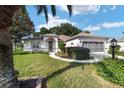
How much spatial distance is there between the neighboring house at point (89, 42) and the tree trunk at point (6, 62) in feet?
26.8

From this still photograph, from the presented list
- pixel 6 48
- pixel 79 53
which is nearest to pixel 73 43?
pixel 79 53

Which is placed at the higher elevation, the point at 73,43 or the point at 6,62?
the point at 73,43

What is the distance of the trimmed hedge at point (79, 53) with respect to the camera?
541 inches

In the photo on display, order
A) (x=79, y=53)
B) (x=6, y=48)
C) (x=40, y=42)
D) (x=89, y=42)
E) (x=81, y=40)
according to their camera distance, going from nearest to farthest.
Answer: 1. (x=6, y=48)
2. (x=79, y=53)
3. (x=89, y=42)
4. (x=81, y=40)
5. (x=40, y=42)

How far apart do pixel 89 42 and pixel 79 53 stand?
1165 millimetres

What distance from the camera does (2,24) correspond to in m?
5.65

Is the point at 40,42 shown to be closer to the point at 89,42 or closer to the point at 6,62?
the point at 89,42

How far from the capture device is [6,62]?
19.9 feet

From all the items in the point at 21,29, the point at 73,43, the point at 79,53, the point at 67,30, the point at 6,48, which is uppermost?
the point at 21,29

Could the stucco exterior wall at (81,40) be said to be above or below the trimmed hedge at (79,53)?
above

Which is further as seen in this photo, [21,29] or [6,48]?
[21,29]

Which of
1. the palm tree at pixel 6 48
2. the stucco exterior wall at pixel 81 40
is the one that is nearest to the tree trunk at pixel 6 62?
the palm tree at pixel 6 48

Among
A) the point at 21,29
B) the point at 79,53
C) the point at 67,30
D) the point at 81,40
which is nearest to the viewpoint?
the point at 79,53

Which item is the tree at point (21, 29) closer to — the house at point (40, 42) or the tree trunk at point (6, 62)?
the house at point (40, 42)
